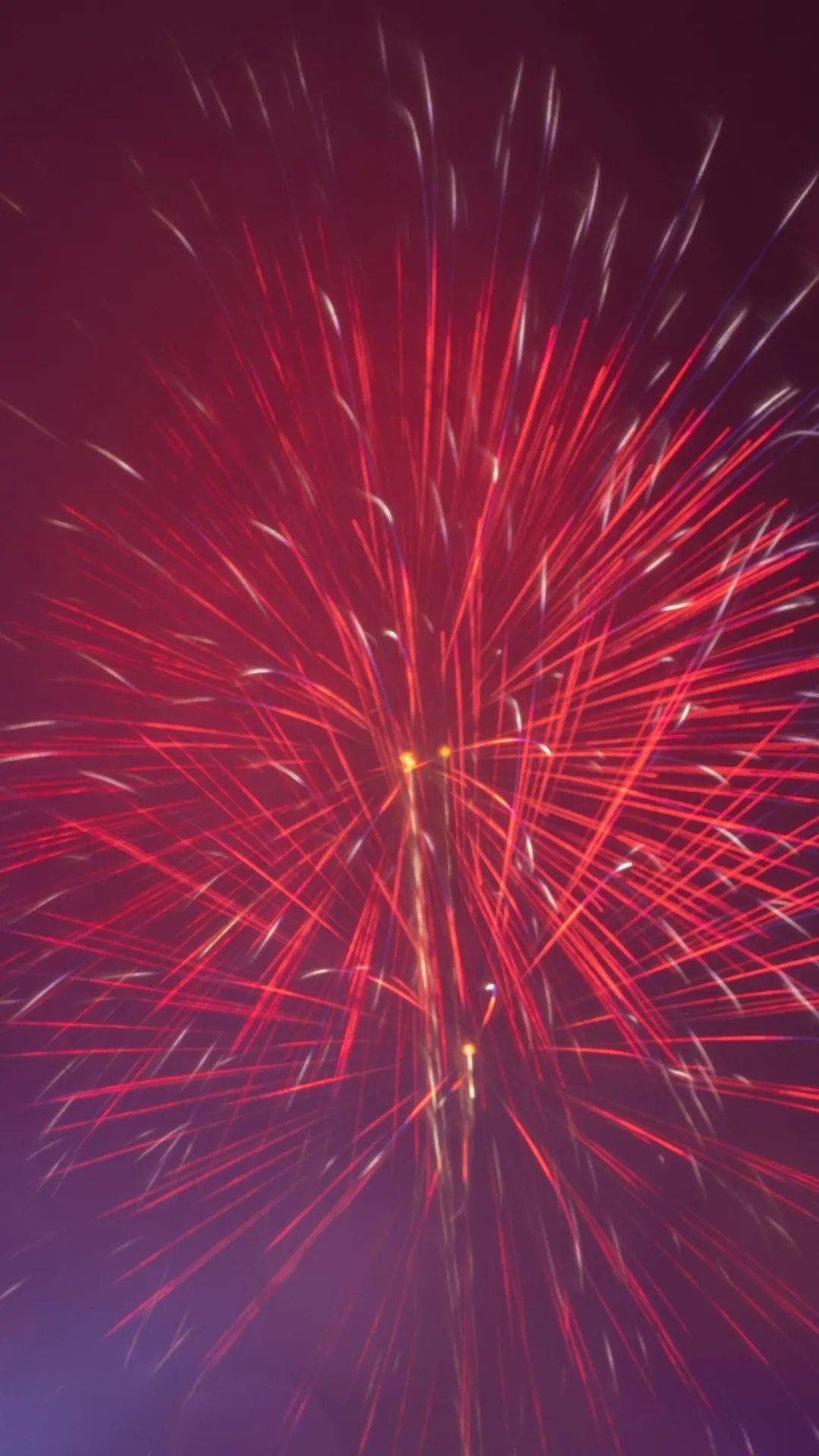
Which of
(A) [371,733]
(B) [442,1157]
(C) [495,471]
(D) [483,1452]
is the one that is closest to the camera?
(C) [495,471]

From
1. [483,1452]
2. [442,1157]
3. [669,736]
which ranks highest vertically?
[669,736]

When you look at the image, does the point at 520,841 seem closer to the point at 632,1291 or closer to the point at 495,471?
the point at 495,471

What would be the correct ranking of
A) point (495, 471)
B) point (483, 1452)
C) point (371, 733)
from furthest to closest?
1. point (483, 1452)
2. point (371, 733)
3. point (495, 471)

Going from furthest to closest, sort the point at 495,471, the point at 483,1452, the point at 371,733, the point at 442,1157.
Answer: the point at 483,1452 → the point at 442,1157 → the point at 371,733 → the point at 495,471

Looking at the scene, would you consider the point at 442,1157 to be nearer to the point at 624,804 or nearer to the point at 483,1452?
the point at 483,1452

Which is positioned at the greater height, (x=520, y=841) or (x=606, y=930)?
(x=520, y=841)

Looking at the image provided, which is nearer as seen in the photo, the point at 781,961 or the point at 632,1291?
the point at 781,961

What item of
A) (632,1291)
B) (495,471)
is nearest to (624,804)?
(495,471)

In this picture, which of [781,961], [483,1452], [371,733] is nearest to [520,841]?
[371,733]

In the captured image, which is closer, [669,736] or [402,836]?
[669,736]
